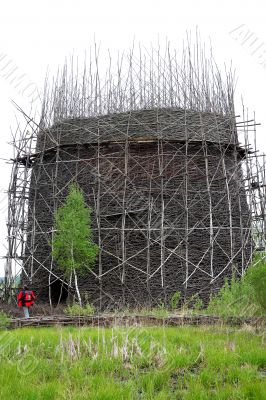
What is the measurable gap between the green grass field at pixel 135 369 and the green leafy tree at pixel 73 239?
7.92 m

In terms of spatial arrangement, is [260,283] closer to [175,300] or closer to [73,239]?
[175,300]

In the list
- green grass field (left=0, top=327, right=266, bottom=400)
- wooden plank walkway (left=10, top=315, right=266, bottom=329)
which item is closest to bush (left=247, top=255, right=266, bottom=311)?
wooden plank walkway (left=10, top=315, right=266, bottom=329)

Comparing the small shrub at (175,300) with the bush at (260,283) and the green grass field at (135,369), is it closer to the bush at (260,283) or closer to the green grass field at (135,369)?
the bush at (260,283)

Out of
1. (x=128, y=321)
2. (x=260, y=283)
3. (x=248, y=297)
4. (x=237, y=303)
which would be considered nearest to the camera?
(x=260, y=283)

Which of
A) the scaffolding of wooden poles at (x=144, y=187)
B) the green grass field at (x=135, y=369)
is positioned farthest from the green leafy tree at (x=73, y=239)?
the green grass field at (x=135, y=369)

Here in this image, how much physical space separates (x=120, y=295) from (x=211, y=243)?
392 cm

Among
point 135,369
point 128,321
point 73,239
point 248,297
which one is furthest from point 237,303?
point 135,369

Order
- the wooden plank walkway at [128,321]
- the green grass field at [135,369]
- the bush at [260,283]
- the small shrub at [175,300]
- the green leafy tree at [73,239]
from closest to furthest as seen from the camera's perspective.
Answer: the green grass field at [135,369] < the bush at [260,283] < the wooden plank walkway at [128,321] < the small shrub at [175,300] < the green leafy tree at [73,239]

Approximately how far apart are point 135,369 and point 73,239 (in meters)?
10.4

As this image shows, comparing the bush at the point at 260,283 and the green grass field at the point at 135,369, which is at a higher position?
the bush at the point at 260,283

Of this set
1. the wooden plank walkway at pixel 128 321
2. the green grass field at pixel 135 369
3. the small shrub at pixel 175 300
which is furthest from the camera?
the small shrub at pixel 175 300

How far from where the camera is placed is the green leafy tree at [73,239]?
16875 mm

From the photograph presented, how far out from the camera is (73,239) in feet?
55.2

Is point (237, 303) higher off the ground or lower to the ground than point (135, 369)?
higher
